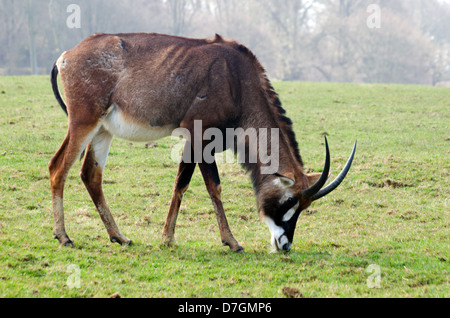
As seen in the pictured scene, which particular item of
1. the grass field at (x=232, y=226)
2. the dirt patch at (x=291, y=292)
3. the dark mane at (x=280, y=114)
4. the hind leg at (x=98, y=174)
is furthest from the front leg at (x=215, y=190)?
the dirt patch at (x=291, y=292)

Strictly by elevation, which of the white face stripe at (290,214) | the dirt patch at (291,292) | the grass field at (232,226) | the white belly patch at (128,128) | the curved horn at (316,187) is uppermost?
the white belly patch at (128,128)

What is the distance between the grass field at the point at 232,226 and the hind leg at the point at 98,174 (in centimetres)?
25

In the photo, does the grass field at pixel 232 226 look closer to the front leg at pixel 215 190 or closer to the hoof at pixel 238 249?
the hoof at pixel 238 249

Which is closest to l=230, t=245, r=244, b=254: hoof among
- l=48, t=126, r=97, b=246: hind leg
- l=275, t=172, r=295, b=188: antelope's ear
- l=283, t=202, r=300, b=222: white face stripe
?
l=283, t=202, r=300, b=222: white face stripe

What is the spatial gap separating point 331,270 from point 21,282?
9.97ft

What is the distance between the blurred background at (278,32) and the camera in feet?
135

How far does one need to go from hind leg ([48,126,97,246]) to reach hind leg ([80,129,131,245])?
1.32 feet

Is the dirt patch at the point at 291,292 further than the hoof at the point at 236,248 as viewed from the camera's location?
No

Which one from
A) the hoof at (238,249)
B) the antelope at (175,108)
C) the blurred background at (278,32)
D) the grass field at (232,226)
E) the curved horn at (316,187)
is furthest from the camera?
the blurred background at (278,32)

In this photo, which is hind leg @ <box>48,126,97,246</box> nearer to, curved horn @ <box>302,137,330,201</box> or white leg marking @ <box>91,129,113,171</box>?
white leg marking @ <box>91,129,113,171</box>

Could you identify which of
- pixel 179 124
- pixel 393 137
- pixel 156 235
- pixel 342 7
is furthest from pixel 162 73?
pixel 342 7

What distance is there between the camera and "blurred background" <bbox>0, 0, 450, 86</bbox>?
41219mm

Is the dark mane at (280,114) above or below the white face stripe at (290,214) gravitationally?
above

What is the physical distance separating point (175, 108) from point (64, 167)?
58.0 inches
